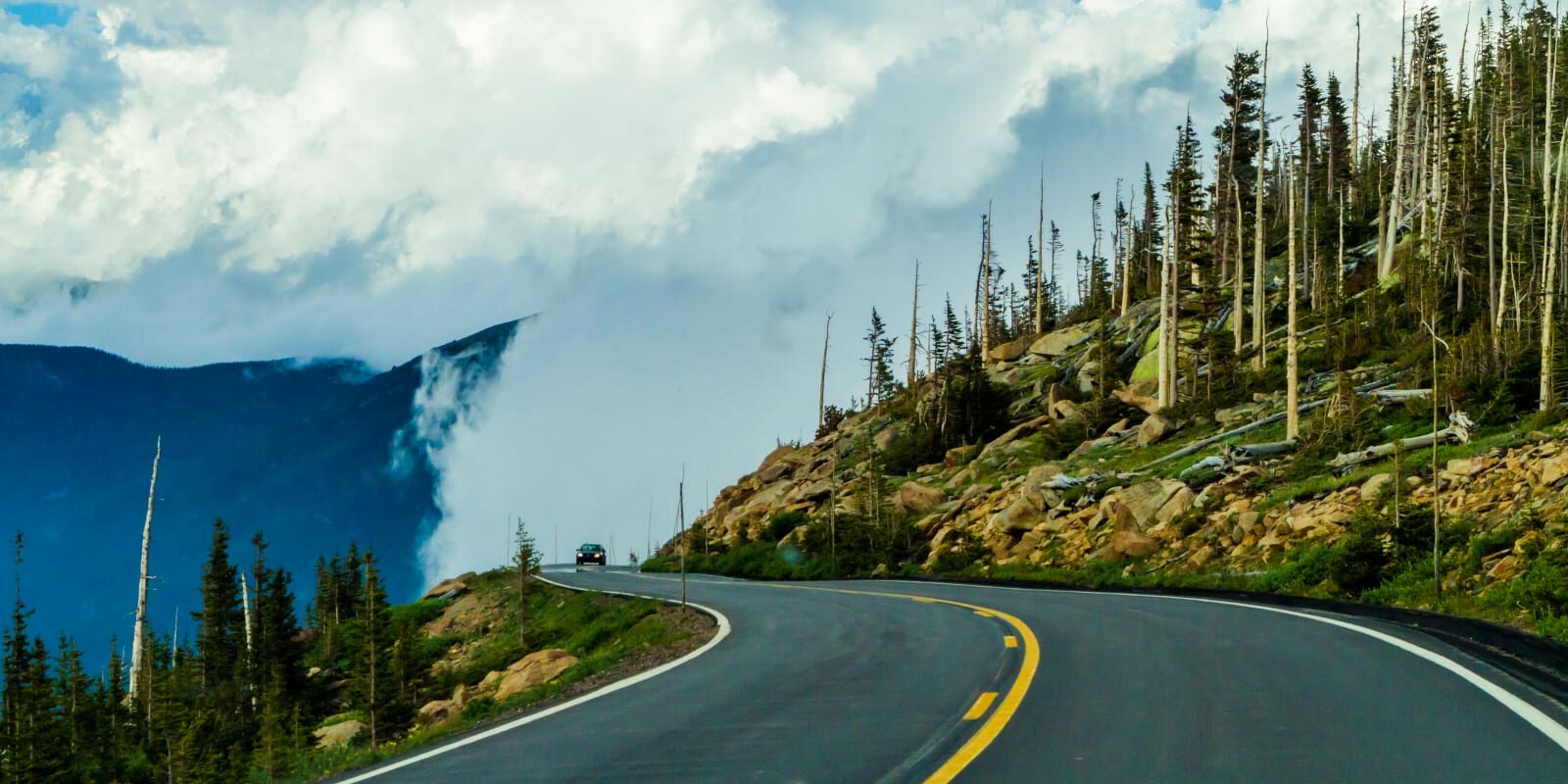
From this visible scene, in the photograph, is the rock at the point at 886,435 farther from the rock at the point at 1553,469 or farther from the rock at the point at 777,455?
the rock at the point at 1553,469

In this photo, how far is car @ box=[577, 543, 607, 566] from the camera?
7844cm

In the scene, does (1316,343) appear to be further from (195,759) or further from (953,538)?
(195,759)

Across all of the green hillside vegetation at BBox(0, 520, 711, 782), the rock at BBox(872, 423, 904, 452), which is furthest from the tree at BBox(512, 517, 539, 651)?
the rock at BBox(872, 423, 904, 452)

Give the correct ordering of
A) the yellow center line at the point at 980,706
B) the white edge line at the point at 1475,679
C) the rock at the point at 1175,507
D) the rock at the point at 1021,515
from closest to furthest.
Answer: the white edge line at the point at 1475,679, the yellow center line at the point at 980,706, the rock at the point at 1175,507, the rock at the point at 1021,515

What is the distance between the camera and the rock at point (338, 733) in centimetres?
3884

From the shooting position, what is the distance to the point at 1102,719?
8.56 metres

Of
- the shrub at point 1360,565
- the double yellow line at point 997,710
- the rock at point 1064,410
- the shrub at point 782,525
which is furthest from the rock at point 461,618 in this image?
the double yellow line at point 997,710

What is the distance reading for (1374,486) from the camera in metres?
25.1

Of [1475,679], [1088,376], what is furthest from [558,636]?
[1088,376]

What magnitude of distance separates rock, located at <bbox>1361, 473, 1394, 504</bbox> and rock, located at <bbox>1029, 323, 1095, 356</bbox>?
141 feet

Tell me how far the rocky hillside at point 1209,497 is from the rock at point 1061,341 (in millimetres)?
3447

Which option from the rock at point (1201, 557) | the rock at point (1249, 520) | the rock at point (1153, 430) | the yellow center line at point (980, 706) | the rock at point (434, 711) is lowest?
the rock at point (434, 711)

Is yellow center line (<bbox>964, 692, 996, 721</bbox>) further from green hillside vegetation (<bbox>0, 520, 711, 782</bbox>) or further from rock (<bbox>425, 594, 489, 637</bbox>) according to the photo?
rock (<bbox>425, 594, 489, 637</bbox>)

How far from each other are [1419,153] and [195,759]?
73.1m
